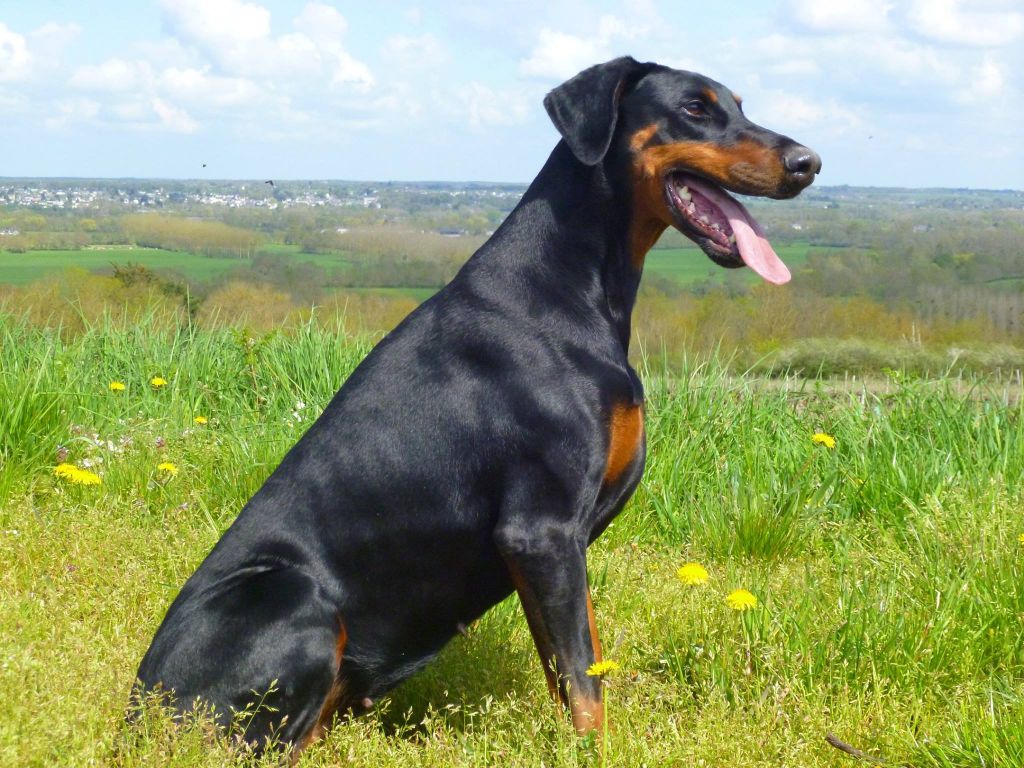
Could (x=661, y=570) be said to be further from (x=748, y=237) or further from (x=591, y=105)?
(x=591, y=105)

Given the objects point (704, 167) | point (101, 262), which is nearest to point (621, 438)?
point (704, 167)

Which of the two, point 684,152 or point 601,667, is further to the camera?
point 684,152

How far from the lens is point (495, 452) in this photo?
3.08m

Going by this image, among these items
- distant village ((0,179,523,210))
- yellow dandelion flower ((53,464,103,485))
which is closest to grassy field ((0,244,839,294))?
yellow dandelion flower ((53,464,103,485))

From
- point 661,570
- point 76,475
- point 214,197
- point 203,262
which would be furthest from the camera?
point 214,197

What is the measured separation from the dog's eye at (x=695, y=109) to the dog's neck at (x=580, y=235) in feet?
0.84

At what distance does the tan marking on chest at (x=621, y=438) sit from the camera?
121 inches

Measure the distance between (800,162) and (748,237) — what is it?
0.26 meters

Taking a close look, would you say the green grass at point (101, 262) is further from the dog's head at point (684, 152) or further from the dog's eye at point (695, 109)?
the dog's eye at point (695, 109)

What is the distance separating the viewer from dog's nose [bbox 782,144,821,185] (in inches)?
126

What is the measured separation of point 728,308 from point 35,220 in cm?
1357

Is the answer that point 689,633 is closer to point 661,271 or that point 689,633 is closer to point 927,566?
point 927,566

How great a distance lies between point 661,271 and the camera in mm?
12641

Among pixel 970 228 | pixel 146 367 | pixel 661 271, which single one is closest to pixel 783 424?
pixel 146 367
